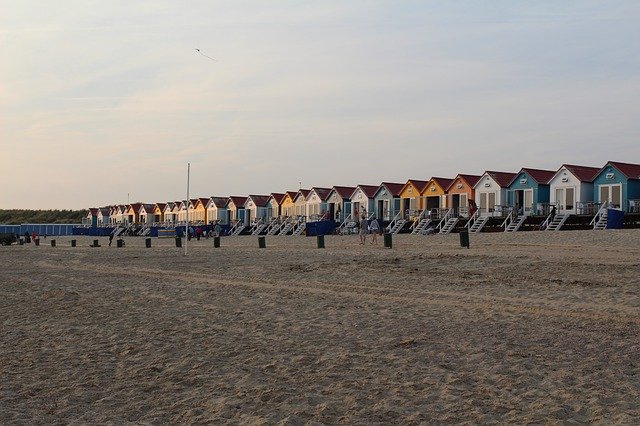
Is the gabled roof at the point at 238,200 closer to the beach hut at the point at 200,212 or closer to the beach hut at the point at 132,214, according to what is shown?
the beach hut at the point at 200,212

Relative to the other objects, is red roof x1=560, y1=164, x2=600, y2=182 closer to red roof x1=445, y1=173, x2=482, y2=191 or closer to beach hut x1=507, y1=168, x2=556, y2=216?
beach hut x1=507, y1=168, x2=556, y2=216

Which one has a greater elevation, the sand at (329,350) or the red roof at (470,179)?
the red roof at (470,179)

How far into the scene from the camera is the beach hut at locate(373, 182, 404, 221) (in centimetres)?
Answer: 5506

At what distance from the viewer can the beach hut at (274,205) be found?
68.5 meters

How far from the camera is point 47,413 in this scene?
19.0 feet

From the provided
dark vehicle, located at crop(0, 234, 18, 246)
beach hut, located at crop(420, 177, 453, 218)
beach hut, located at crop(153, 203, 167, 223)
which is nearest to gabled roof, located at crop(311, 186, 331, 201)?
beach hut, located at crop(420, 177, 453, 218)

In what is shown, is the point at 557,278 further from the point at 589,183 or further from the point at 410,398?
the point at 589,183

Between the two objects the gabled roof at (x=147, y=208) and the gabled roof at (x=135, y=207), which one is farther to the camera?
the gabled roof at (x=135, y=207)

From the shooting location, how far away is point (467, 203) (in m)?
48.5

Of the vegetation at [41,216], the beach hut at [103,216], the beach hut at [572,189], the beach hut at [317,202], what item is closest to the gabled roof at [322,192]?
the beach hut at [317,202]

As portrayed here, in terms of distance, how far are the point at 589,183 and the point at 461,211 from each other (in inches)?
344

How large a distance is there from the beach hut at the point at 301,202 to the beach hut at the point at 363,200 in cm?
625

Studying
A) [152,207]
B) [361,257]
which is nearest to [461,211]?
[361,257]

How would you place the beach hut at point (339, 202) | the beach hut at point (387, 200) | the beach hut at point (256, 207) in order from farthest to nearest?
the beach hut at point (256, 207) → the beach hut at point (339, 202) → the beach hut at point (387, 200)
